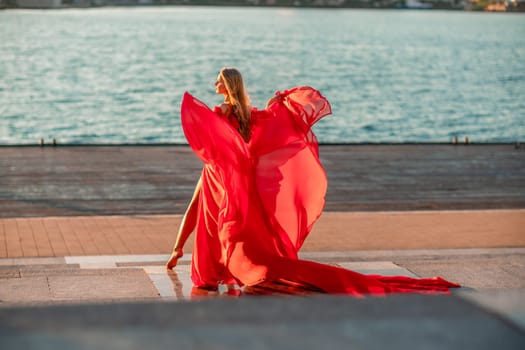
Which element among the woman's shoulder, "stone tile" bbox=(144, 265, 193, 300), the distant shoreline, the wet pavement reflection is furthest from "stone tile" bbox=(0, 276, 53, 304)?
the distant shoreline

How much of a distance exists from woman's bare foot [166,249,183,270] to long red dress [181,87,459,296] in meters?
0.53

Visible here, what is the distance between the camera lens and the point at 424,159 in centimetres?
1734

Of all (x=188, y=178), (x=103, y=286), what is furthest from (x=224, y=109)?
(x=188, y=178)

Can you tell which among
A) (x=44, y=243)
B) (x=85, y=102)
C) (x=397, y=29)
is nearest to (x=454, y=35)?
(x=397, y=29)

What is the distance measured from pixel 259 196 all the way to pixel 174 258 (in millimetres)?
1040

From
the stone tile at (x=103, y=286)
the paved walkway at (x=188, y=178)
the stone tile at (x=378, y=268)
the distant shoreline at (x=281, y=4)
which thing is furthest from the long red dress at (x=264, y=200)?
the distant shoreline at (x=281, y=4)

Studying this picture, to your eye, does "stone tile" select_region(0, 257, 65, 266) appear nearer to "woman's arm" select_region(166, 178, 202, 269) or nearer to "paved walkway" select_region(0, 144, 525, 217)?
"woman's arm" select_region(166, 178, 202, 269)

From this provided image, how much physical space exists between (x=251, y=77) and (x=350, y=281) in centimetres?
5769

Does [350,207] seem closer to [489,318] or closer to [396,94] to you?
[489,318]

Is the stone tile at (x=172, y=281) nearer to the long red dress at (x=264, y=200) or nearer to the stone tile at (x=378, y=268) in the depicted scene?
the long red dress at (x=264, y=200)

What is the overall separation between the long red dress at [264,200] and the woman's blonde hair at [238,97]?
0.20 feet

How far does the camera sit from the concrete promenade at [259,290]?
5.54ft

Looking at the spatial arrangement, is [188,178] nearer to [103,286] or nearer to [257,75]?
[103,286]

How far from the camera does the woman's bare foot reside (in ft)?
26.9
